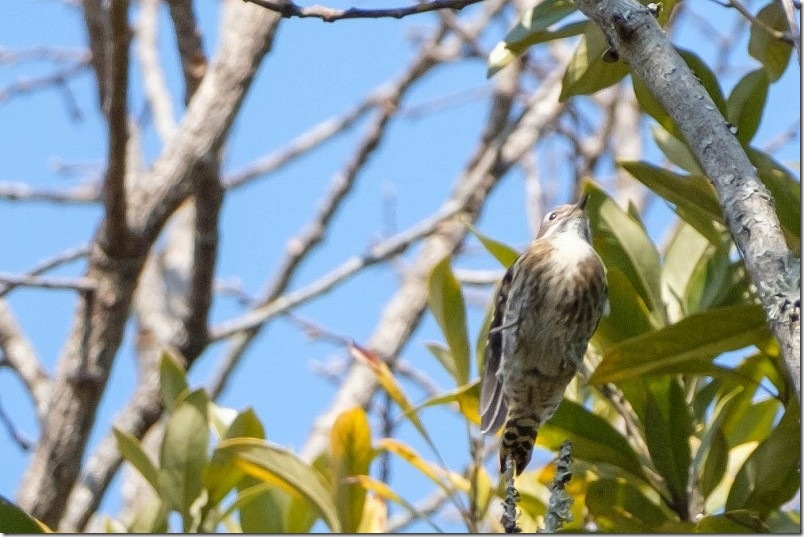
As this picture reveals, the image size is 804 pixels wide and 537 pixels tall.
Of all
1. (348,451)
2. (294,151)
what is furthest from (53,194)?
(348,451)

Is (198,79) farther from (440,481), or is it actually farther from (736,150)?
(736,150)

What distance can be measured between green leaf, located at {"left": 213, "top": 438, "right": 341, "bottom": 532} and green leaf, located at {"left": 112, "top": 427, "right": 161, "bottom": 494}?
15cm

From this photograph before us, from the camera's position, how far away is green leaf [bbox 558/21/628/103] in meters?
2.27

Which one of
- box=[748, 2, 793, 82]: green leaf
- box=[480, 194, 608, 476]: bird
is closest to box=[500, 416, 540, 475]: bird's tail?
box=[480, 194, 608, 476]: bird

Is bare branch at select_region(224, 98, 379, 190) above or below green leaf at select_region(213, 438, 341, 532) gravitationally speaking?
above

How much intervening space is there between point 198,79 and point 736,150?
2.88 meters

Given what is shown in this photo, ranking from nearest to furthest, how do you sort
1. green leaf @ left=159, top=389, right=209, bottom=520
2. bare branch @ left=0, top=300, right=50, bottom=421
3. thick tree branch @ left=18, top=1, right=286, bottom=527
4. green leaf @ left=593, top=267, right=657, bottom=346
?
green leaf @ left=593, top=267, right=657, bottom=346, green leaf @ left=159, top=389, right=209, bottom=520, thick tree branch @ left=18, top=1, right=286, bottom=527, bare branch @ left=0, top=300, right=50, bottom=421

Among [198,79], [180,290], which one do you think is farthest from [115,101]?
[180,290]

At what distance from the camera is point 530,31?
2281 mm

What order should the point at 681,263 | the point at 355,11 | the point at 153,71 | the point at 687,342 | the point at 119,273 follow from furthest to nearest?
1. the point at 153,71
2. the point at 119,273
3. the point at 681,263
4. the point at 687,342
5. the point at 355,11

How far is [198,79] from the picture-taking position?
4031 mm

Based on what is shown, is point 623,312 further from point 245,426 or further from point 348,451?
point 245,426

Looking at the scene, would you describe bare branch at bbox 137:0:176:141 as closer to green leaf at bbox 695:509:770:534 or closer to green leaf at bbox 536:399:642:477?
green leaf at bbox 536:399:642:477

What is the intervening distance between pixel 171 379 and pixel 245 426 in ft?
1.00
